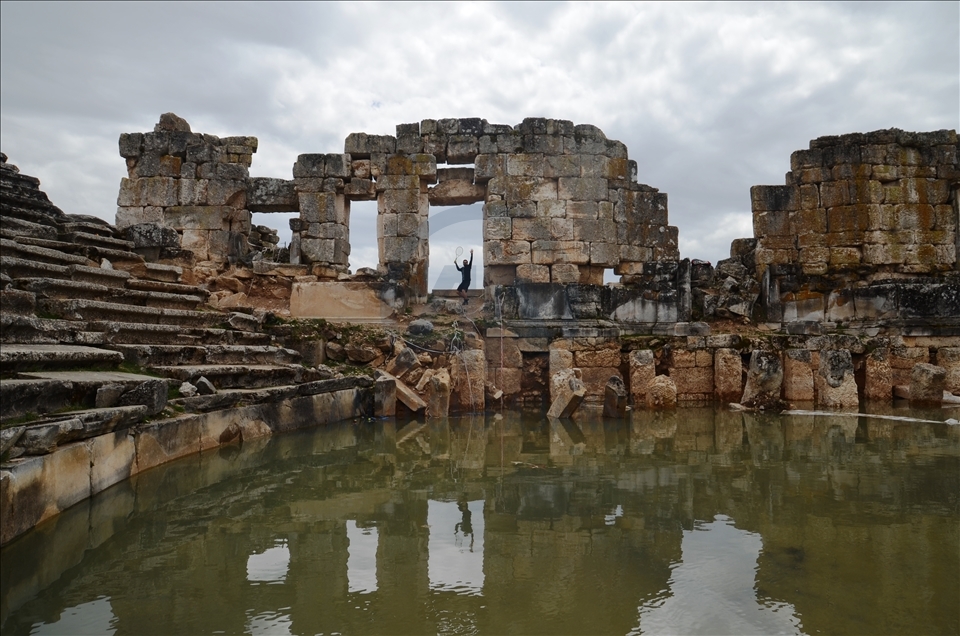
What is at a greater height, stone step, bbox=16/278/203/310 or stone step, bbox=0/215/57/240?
stone step, bbox=0/215/57/240

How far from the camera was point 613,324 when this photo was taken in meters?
11.1

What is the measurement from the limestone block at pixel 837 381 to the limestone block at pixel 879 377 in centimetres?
60

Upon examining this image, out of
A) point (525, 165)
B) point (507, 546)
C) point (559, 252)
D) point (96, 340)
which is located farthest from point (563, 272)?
point (507, 546)

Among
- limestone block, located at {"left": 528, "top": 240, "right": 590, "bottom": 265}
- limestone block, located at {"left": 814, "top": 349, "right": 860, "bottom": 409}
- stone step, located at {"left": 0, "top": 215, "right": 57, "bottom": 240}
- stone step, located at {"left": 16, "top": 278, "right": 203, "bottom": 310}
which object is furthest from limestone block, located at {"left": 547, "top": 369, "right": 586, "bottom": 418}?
stone step, located at {"left": 0, "top": 215, "right": 57, "bottom": 240}

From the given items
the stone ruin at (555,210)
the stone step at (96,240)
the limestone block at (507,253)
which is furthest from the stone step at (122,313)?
Result: the limestone block at (507,253)

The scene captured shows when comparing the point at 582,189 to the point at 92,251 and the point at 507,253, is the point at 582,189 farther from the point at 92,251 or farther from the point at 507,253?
the point at 92,251

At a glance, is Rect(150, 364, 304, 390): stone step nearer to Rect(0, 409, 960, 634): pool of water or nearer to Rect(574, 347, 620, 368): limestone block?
Rect(0, 409, 960, 634): pool of water

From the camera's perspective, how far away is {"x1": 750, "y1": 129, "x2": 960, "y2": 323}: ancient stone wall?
12742 millimetres

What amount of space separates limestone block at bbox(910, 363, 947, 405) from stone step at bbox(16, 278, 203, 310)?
10602 millimetres

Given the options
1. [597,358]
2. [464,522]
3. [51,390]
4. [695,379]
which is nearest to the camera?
[464,522]

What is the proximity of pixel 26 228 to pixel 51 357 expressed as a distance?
6018 mm

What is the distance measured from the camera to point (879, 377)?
1002 centimetres

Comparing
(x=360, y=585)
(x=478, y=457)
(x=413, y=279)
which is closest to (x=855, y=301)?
(x=413, y=279)

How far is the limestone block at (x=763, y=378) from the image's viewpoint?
943cm
